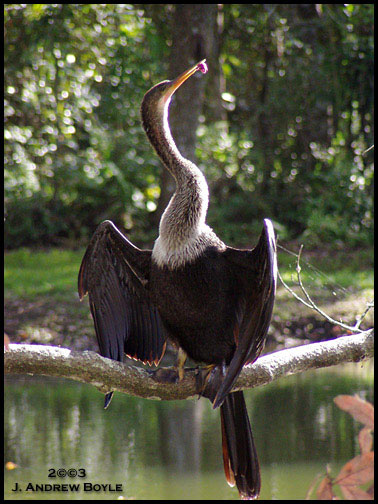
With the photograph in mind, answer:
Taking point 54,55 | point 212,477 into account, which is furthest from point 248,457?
point 54,55

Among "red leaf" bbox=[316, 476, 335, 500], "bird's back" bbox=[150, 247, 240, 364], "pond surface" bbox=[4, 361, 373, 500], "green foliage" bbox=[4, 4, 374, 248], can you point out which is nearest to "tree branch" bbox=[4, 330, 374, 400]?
"bird's back" bbox=[150, 247, 240, 364]

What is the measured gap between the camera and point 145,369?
83.5 inches

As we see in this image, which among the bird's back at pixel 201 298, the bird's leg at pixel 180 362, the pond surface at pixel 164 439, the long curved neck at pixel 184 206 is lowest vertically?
the pond surface at pixel 164 439

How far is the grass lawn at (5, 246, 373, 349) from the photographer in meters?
6.38

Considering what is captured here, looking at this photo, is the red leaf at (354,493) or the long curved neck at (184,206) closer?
the red leaf at (354,493)

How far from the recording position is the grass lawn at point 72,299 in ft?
20.9

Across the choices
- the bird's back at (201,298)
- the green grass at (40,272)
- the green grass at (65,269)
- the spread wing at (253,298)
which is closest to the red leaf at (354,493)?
the spread wing at (253,298)

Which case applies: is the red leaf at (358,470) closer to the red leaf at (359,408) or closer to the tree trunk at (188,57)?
the red leaf at (359,408)

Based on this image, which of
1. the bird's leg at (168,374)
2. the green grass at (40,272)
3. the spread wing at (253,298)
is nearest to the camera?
the spread wing at (253,298)

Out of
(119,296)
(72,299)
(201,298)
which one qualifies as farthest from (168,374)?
(72,299)

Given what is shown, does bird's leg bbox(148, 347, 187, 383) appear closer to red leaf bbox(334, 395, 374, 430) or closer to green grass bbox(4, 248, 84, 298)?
red leaf bbox(334, 395, 374, 430)

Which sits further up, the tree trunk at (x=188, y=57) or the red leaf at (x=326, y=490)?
the tree trunk at (x=188, y=57)

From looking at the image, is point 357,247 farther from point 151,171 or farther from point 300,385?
point 300,385

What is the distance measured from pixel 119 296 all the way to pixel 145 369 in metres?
0.63
